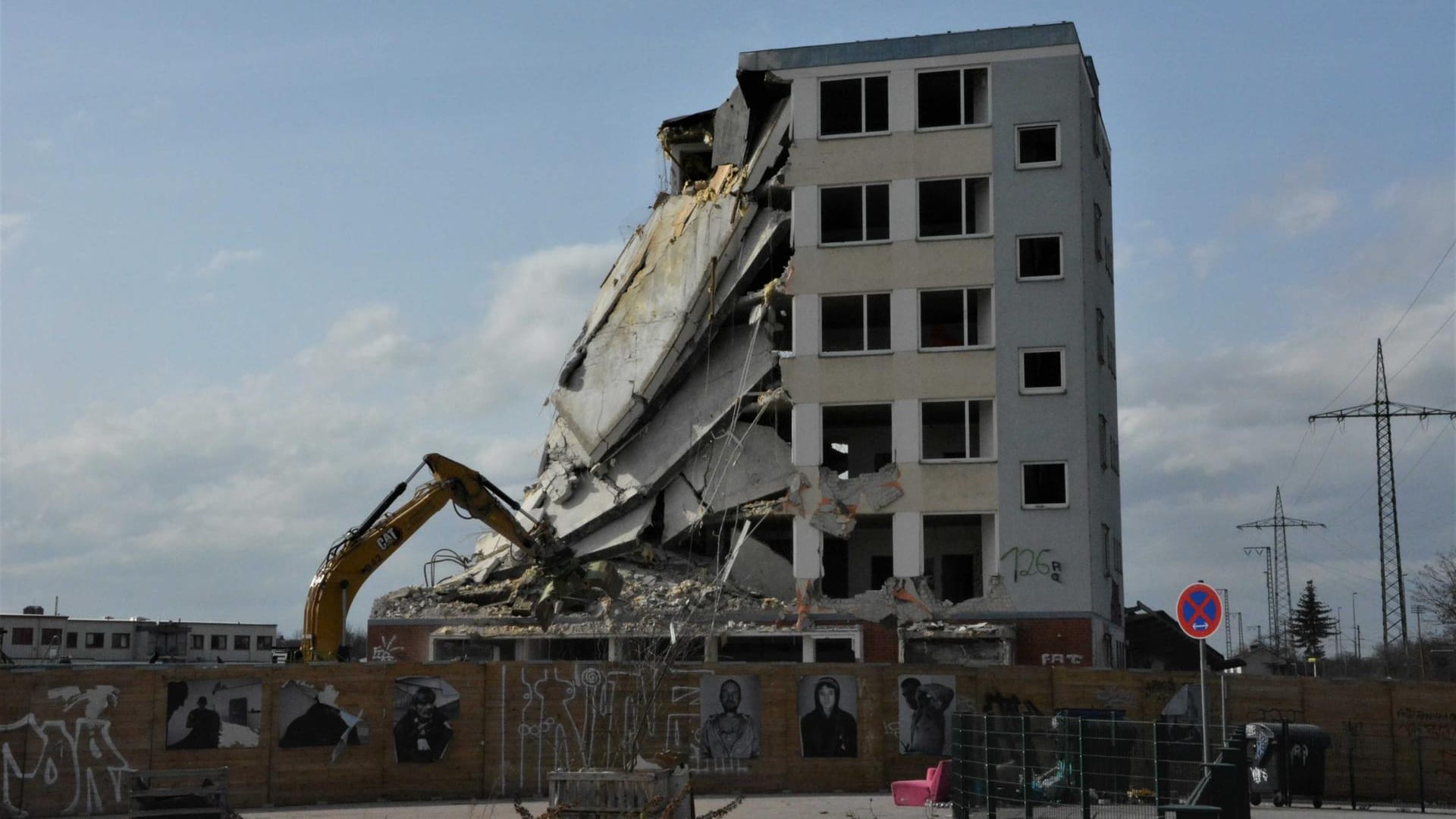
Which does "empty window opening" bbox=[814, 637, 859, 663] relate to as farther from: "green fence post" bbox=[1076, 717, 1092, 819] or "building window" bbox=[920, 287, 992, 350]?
"green fence post" bbox=[1076, 717, 1092, 819]

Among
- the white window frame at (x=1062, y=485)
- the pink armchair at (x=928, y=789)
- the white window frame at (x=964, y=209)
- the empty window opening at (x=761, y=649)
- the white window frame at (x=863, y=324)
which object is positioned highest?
the white window frame at (x=964, y=209)

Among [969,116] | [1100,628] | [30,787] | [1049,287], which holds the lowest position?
[30,787]

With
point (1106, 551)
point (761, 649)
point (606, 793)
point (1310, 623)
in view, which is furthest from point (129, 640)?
point (1310, 623)

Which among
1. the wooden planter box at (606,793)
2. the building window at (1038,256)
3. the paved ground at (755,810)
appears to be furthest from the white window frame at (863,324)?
the wooden planter box at (606,793)

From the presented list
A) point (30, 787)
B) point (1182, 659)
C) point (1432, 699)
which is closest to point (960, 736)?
point (1432, 699)

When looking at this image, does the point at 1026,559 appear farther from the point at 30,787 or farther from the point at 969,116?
the point at 30,787

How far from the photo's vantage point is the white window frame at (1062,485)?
136 feet

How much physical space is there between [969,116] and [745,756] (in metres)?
20.9

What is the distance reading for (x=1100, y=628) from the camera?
4197cm

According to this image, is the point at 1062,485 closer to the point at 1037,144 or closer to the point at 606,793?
the point at 1037,144

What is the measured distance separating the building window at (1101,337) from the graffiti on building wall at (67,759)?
Result: 27.5 metres

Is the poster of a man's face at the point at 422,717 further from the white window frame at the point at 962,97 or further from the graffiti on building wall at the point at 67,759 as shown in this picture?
the white window frame at the point at 962,97

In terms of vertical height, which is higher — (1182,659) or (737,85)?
(737,85)

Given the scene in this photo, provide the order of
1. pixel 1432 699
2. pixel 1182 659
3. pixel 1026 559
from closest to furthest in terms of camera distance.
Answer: pixel 1432 699, pixel 1026 559, pixel 1182 659
